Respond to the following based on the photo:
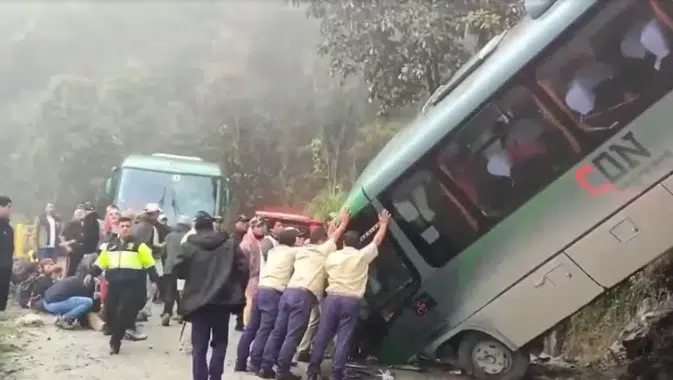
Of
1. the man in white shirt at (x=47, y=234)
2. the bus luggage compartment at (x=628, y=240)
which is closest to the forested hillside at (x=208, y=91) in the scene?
the man in white shirt at (x=47, y=234)

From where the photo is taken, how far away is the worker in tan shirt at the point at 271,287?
6.99 meters

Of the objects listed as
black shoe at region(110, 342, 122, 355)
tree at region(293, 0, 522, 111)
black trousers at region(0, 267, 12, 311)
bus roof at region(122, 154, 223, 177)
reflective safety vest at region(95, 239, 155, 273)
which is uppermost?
tree at region(293, 0, 522, 111)

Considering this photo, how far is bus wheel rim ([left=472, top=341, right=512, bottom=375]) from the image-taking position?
23.4 ft

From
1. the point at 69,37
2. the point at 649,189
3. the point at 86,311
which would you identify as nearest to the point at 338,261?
the point at 649,189

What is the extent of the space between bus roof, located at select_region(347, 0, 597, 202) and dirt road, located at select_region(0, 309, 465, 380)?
5.93 ft

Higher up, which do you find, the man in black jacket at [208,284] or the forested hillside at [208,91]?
the forested hillside at [208,91]

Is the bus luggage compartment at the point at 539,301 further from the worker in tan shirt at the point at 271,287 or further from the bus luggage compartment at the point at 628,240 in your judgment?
the worker in tan shirt at the point at 271,287

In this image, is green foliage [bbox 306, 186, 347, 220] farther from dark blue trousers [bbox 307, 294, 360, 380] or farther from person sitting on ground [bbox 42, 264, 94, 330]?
dark blue trousers [bbox 307, 294, 360, 380]

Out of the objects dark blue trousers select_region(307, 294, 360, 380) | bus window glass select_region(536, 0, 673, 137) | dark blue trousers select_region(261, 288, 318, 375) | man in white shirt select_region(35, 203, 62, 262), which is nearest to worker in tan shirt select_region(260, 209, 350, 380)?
dark blue trousers select_region(261, 288, 318, 375)

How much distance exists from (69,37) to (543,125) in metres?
24.7

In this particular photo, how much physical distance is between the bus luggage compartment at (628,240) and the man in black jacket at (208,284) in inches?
104

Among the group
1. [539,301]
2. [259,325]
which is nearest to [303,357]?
[259,325]

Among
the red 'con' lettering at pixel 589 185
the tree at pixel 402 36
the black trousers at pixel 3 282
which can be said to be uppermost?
the tree at pixel 402 36

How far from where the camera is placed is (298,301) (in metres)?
6.78
